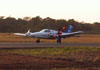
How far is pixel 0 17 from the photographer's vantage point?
11931 centimetres

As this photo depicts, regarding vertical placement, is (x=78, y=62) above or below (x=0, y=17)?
below

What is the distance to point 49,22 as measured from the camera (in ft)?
371

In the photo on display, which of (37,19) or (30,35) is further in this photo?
(37,19)

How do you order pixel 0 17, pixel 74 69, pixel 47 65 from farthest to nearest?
pixel 0 17, pixel 47 65, pixel 74 69

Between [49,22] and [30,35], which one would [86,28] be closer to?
[49,22]

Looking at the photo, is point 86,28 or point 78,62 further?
point 86,28

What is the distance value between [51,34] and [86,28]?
7707 centimetres

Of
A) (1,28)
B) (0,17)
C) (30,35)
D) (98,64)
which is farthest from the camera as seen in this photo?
(0,17)

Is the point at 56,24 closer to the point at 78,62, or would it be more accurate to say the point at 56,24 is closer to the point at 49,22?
the point at 49,22

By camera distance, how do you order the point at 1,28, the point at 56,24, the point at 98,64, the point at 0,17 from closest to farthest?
the point at 98,64 < the point at 1,28 < the point at 56,24 < the point at 0,17

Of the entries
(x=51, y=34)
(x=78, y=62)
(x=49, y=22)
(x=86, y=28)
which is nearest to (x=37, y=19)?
(x=49, y=22)

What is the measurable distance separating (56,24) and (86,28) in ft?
44.5

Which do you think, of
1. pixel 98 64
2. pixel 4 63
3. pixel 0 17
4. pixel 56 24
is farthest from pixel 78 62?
pixel 0 17

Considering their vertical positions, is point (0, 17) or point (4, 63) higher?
point (0, 17)
